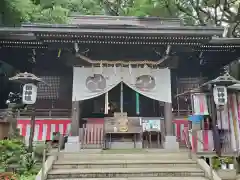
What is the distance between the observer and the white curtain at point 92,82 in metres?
10.0

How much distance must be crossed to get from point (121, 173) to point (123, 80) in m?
4.12

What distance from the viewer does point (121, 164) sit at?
25.1 feet

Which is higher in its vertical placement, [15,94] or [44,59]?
→ [44,59]

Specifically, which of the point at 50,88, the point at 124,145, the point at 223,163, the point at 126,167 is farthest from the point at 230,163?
the point at 50,88

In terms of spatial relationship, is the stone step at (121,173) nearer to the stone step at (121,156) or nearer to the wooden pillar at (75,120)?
the stone step at (121,156)

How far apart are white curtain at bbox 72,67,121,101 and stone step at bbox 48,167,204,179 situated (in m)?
3.51

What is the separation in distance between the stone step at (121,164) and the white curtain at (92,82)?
3.04 m

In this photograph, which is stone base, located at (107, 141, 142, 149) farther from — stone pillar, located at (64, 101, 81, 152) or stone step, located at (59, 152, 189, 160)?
stone step, located at (59, 152, 189, 160)

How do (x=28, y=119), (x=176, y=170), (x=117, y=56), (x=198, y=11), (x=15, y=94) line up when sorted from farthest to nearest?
(x=198, y=11) < (x=15, y=94) < (x=28, y=119) < (x=117, y=56) < (x=176, y=170)

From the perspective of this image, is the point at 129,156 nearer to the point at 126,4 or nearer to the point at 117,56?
the point at 117,56

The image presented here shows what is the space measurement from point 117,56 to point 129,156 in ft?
14.4

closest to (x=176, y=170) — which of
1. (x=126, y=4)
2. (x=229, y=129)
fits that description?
(x=229, y=129)

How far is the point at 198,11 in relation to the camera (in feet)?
60.6

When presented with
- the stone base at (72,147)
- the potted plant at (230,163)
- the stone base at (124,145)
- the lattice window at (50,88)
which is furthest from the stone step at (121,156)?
the lattice window at (50,88)
